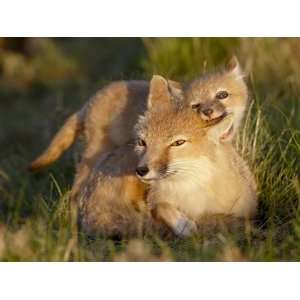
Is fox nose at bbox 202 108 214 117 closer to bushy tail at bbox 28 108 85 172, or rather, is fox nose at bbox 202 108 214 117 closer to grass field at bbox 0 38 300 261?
grass field at bbox 0 38 300 261

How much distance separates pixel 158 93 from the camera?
19.9ft

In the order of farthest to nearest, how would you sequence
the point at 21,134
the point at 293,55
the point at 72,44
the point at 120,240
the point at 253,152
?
the point at 72,44, the point at 21,134, the point at 293,55, the point at 253,152, the point at 120,240

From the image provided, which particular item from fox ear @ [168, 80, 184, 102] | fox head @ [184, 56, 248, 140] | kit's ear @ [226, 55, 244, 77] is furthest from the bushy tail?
kit's ear @ [226, 55, 244, 77]

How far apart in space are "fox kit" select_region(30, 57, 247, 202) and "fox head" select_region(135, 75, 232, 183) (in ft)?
2.28

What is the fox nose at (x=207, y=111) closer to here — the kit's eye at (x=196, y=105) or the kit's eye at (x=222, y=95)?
the kit's eye at (x=196, y=105)

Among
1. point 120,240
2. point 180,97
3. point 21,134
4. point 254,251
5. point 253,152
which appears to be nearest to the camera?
point 254,251

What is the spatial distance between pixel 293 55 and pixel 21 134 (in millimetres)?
4036

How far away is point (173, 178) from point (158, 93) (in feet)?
2.56

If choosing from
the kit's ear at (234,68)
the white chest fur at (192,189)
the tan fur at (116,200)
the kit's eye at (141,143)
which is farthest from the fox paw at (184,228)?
the kit's ear at (234,68)

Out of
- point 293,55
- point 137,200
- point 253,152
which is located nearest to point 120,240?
point 137,200

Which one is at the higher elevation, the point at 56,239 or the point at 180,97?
the point at 180,97
